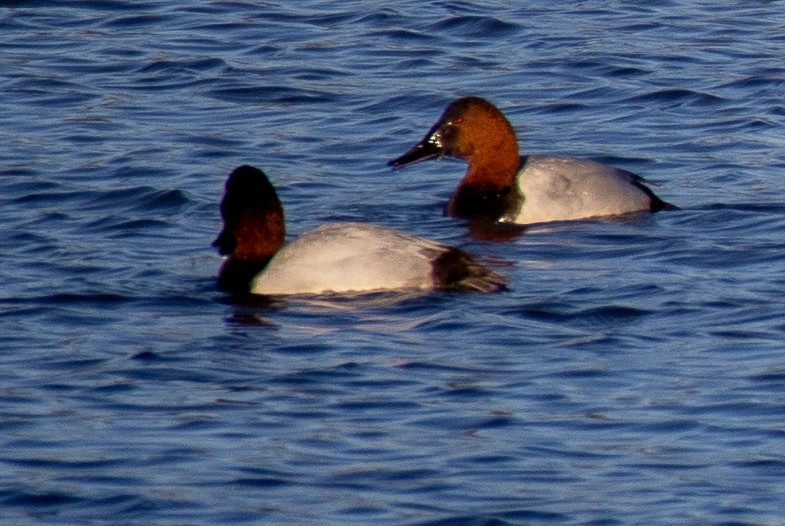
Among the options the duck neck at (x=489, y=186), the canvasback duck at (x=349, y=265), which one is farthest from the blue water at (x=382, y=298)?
the duck neck at (x=489, y=186)

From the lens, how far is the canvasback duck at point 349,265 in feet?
30.1

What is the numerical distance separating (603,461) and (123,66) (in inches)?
358

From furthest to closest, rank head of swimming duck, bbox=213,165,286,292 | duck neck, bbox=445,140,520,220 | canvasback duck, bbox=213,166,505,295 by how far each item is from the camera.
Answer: duck neck, bbox=445,140,520,220
head of swimming duck, bbox=213,165,286,292
canvasback duck, bbox=213,166,505,295

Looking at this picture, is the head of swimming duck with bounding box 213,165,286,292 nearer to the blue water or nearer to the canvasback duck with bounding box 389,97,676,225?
the blue water

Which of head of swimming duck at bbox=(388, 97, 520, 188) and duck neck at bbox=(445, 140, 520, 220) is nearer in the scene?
duck neck at bbox=(445, 140, 520, 220)

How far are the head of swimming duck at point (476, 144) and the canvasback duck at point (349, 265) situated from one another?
86.3 inches

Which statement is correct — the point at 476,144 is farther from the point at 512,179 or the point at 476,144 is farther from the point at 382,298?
the point at 382,298

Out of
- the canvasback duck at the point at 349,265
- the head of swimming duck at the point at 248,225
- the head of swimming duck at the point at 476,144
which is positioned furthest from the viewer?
the head of swimming duck at the point at 476,144

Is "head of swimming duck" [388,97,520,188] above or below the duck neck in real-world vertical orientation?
above

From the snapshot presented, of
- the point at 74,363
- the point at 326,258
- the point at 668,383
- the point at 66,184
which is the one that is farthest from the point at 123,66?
the point at 668,383

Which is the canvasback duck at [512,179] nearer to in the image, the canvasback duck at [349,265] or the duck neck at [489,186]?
the duck neck at [489,186]

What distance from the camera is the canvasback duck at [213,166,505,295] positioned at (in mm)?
9172

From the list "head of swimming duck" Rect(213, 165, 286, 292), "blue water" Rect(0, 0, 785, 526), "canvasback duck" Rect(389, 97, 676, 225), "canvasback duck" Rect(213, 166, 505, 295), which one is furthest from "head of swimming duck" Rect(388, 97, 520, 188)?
"canvasback duck" Rect(213, 166, 505, 295)

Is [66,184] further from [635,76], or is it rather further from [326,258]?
[635,76]
